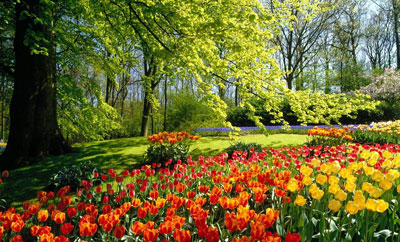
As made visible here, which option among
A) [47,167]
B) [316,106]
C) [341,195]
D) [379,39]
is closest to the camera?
[341,195]

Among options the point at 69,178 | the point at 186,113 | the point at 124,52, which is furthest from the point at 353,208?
the point at 186,113

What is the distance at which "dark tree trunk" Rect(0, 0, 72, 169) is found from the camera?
6.69 metres

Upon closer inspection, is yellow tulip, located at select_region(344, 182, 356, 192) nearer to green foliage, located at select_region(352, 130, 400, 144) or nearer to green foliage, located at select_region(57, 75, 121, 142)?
green foliage, located at select_region(352, 130, 400, 144)

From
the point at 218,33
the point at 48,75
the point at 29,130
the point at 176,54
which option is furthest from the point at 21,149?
the point at 218,33

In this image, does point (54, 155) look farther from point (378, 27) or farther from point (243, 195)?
point (378, 27)

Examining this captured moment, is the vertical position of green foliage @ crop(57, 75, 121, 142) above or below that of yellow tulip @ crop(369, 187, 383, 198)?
above

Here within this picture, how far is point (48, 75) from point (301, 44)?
23396mm

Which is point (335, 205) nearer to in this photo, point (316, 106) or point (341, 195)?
point (341, 195)

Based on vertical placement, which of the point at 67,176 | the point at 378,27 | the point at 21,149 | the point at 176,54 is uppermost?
the point at 378,27

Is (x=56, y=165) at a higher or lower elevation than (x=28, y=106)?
lower

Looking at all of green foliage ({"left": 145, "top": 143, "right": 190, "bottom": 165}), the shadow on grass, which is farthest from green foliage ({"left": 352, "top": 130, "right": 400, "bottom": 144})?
the shadow on grass

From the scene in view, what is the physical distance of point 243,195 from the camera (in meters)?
2.09

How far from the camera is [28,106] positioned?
6824 mm

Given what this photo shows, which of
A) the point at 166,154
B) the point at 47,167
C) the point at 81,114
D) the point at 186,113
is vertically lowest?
the point at 47,167
